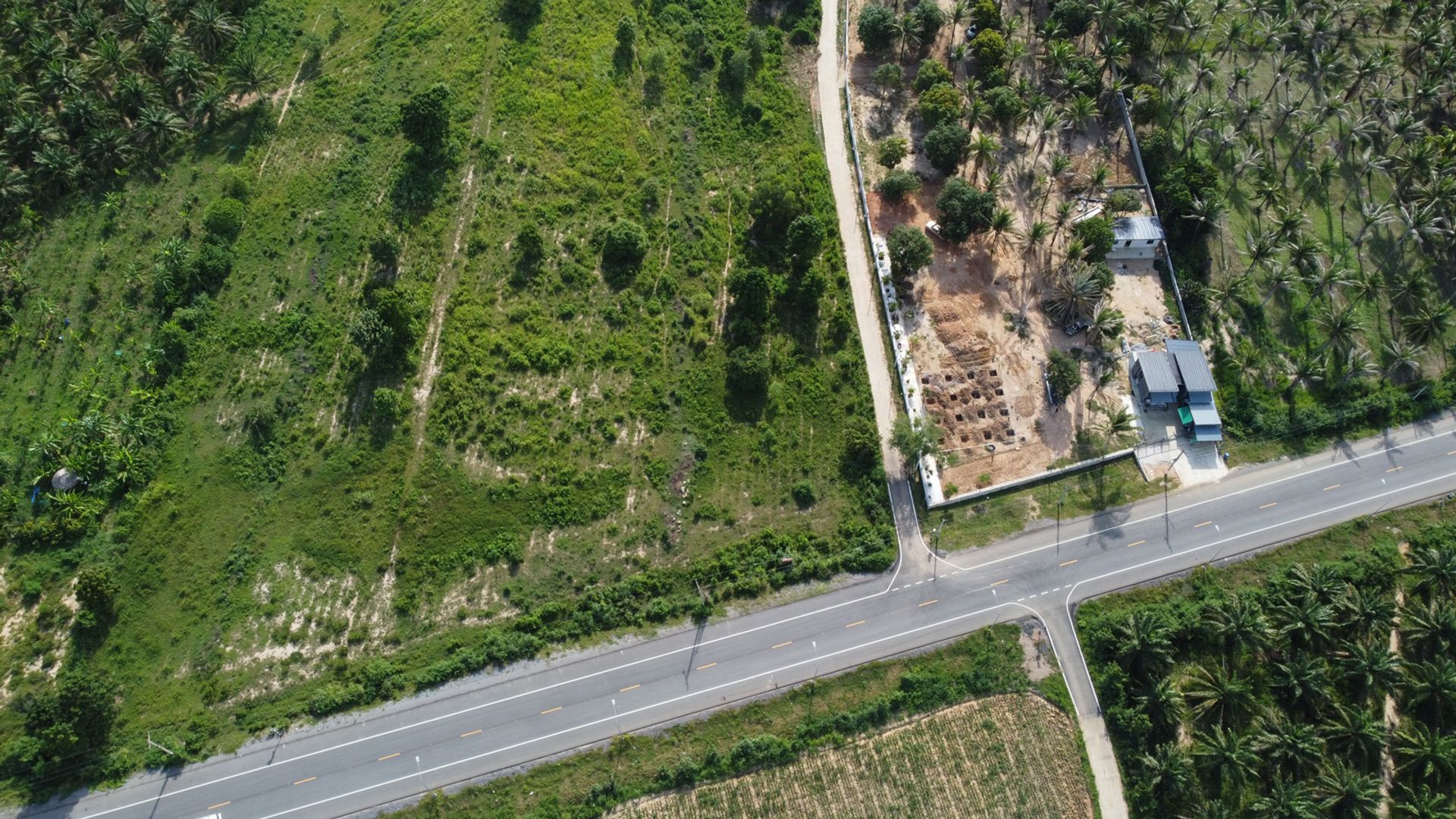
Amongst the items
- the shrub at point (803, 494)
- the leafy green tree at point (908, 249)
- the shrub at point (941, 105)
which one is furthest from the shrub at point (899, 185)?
the shrub at point (803, 494)

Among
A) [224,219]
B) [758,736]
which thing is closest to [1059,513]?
[758,736]

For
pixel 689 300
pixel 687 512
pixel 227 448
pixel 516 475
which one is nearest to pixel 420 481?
pixel 516 475

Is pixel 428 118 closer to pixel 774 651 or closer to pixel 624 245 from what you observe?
pixel 624 245

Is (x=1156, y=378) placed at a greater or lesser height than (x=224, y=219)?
lesser

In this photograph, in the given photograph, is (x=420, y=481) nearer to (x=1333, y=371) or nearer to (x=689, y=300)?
(x=689, y=300)

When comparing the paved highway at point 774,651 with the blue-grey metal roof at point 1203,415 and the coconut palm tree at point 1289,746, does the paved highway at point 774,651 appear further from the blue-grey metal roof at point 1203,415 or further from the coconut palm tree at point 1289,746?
the coconut palm tree at point 1289,746

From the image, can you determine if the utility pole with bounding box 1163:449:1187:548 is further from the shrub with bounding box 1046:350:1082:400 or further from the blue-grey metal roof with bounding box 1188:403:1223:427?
the shrub with bounding box 1046:350:1082:400
